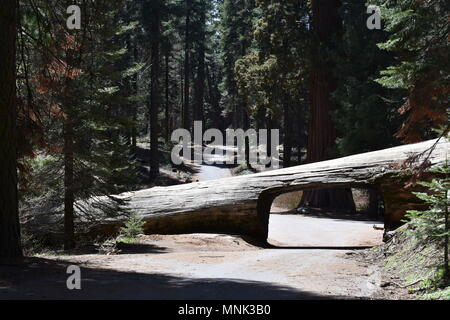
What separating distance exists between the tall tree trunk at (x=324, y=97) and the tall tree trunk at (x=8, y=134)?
19142 millimetres

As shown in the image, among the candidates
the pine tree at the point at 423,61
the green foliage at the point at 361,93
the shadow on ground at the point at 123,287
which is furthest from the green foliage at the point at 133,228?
the green foliage at the point at 361,93

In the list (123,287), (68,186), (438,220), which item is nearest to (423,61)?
(438,220)

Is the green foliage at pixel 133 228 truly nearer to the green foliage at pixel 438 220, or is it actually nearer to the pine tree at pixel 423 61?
the pine tree at pixel 423 61

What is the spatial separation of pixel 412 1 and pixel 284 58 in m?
17.4

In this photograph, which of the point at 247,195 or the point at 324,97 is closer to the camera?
the point at 247,195

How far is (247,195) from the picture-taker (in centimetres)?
1472

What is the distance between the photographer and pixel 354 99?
23.8m

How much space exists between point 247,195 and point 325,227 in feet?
23.1

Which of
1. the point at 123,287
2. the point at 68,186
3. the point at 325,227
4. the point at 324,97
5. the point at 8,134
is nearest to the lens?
the point at 123,287

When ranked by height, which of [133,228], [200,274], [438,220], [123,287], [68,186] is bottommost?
[200,274]

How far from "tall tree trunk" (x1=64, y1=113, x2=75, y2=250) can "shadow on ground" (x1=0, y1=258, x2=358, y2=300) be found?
588 cm

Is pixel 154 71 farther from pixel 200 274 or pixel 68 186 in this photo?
pixel 200 274

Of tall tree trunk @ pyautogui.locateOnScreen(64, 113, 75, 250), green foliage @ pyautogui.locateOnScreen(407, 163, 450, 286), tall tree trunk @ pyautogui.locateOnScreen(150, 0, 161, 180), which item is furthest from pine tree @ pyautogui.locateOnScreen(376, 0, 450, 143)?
tall tree trunk @ pyautogui.locateOnScreen(150, 0, 161, 180)
